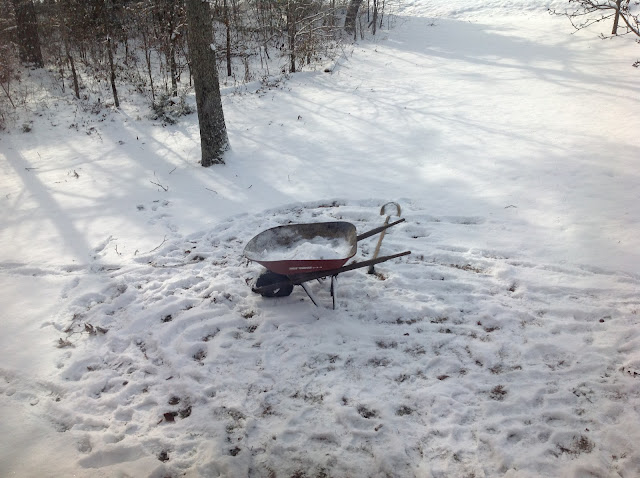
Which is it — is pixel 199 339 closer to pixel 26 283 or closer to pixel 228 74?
pixel 26 283

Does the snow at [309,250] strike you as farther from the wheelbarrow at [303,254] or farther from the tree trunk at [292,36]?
the tree trunk at [292,36]

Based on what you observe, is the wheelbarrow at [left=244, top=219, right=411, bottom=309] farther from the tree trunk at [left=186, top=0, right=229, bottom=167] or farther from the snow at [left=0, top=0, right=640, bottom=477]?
the tree trunk at [left=186, top=0, right=229, bottom=167]

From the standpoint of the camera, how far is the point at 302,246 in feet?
14.4

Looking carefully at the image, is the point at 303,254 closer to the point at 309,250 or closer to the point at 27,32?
the point at 309,250

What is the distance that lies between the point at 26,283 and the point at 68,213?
1.85 meters

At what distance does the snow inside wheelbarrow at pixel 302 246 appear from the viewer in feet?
13.0

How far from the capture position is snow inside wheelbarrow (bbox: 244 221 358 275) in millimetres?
3973

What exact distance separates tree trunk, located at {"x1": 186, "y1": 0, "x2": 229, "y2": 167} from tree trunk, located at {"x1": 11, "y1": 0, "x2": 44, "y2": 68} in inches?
373

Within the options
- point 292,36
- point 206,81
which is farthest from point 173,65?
point 206,81

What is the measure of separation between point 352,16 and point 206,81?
34.1 feet

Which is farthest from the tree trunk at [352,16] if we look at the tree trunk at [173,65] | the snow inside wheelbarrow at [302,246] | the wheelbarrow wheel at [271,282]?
the wheelbarrow wheel at [271,282]

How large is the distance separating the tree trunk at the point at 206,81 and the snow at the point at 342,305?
47 cm

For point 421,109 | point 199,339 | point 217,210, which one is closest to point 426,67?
point 421,109

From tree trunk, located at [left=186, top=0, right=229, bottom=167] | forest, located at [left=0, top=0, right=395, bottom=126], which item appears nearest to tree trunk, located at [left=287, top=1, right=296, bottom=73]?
forest, located at [left=0, top=0, right=395, bottom=126]
